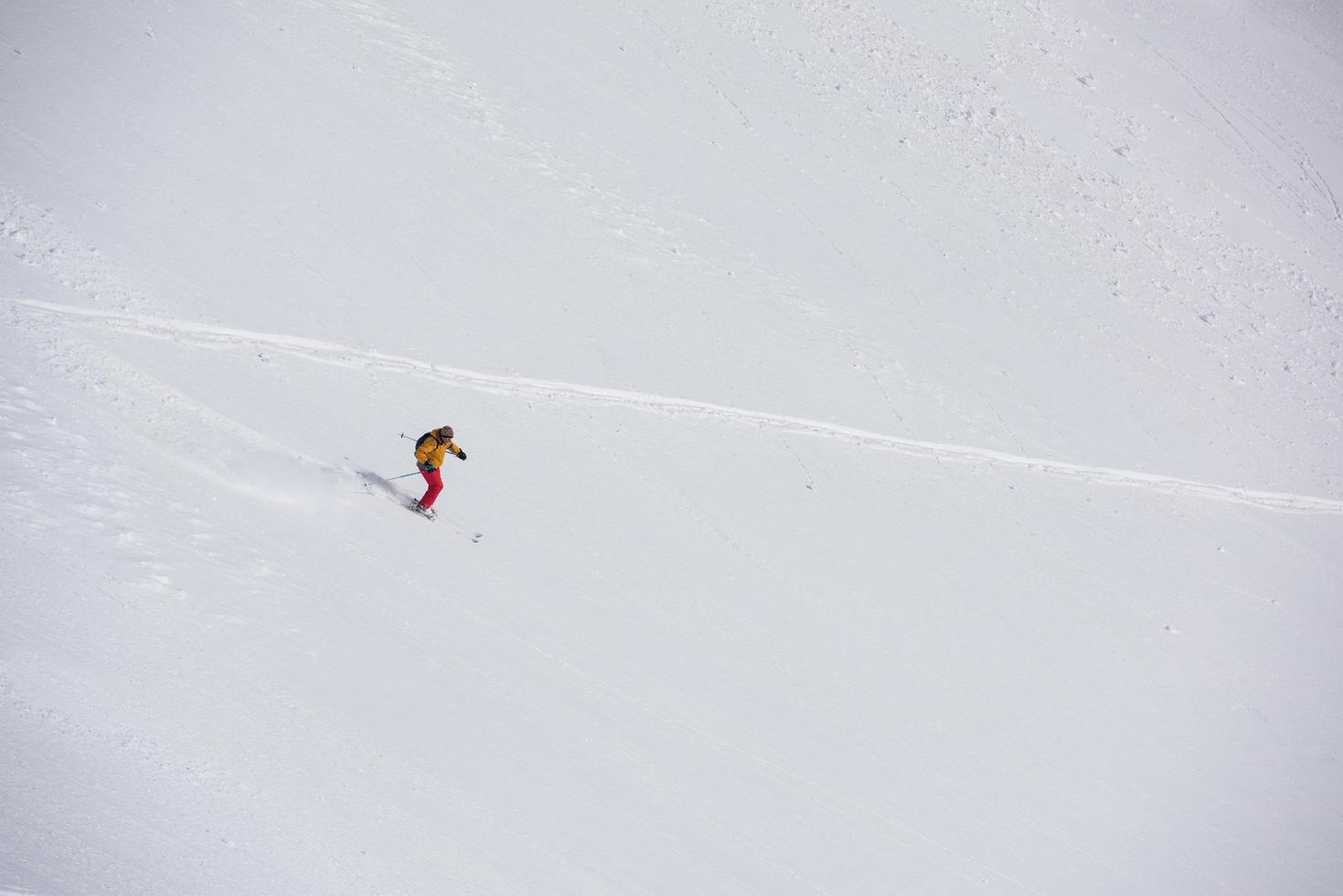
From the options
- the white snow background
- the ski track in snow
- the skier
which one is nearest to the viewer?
the white snow background

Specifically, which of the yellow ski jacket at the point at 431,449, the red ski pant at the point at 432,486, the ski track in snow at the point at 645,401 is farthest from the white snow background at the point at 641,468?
the yellow ski jacket at the point at 431,449

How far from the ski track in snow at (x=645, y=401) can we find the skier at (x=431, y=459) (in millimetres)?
2751

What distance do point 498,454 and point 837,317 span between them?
8553 millimetres

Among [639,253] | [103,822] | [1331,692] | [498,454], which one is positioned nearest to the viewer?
[103,822]

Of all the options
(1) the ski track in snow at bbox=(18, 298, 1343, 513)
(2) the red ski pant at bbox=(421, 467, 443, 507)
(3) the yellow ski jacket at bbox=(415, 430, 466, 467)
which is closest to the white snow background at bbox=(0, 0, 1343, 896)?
(1) the ski track in snow at bbox=(18, 298, 1343, 513)

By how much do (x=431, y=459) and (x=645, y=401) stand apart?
4.94m

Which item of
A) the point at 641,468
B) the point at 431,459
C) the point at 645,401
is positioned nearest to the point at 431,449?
the point at 431,459

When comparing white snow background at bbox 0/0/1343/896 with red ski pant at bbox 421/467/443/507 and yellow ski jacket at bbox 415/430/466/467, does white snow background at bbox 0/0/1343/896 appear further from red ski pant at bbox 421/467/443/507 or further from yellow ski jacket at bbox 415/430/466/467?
yellow ski jacket at bbox 415/430/466/467

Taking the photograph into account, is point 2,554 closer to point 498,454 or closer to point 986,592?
point 498,454

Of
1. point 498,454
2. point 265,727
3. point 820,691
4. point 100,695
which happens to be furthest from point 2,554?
point 820,691

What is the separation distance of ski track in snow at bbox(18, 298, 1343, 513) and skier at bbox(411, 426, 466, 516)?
2.75 meters

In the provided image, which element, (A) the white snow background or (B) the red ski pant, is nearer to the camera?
(A) the white snow background

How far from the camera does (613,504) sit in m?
13.7

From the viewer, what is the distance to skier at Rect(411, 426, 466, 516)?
1164 centimetres
